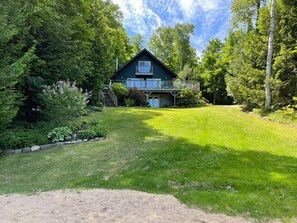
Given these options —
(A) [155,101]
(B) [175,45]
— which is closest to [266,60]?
(A) [155,101]

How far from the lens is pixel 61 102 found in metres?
8.27

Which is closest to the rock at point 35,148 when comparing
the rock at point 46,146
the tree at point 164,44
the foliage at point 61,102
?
the rock at point 46,146

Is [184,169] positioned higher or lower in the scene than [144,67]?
lower

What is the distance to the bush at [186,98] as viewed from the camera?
23922 millimetres

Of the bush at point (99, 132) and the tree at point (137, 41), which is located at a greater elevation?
the tree at point (137, 41)

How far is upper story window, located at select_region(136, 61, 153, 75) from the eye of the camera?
29.0m

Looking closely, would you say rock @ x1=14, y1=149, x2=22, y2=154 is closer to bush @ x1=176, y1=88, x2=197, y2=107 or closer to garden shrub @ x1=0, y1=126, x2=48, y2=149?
garden shrub @ x1=0, y1=126, x2=48, y2=149

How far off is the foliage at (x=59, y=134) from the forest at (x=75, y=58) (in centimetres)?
68

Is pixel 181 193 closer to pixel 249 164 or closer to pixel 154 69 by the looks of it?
pixel 249 164

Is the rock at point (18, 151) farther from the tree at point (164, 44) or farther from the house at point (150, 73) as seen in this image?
the tree at point (164, 44)

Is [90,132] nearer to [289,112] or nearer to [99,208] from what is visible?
[99,208]

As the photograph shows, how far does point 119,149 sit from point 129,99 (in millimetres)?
15396

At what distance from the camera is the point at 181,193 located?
4141mm

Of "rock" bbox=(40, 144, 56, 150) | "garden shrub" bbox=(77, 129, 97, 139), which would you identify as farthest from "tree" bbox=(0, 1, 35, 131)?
"garden shrub" bbox=(77, 129, 97, 139)
